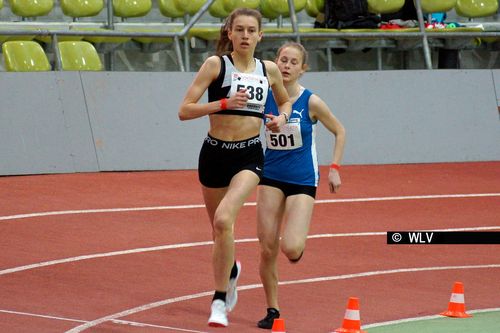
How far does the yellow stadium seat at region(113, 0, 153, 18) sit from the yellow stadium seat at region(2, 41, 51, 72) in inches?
119

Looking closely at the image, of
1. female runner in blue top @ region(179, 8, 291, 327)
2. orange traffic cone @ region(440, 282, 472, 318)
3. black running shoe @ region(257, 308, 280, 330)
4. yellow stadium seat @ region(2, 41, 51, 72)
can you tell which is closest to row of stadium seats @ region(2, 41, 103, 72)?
yellow stadium seat @ region(2, 41, 51, 72)

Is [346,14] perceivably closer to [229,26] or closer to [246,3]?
[246,3]

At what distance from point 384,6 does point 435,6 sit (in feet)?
4.08

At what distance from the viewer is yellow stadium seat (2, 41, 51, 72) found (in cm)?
1614

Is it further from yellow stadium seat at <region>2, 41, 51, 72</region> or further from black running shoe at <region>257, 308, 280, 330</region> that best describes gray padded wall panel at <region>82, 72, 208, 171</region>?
black running shoe at <region>257, 308, 280, 330</region>

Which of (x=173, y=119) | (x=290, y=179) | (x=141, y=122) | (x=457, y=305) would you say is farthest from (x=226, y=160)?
(x=173, y=119)

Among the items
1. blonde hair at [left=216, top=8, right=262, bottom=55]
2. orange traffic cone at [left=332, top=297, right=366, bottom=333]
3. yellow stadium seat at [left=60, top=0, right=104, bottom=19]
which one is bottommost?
orange traffic cone at [left=332, top=297, right=366, bottom=333]

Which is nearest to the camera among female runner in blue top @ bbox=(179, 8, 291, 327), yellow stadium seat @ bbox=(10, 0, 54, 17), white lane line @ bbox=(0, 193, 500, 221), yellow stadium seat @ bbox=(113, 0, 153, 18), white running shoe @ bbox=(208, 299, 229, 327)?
white running shoe @ bbox=(208, 299, 229, 327)

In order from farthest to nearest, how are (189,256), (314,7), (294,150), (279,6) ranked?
1. (314,7)
2. (279,6)
3. (189,256)
4. (294,150)

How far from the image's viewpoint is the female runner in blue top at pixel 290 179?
865 cm

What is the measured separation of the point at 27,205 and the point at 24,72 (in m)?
2.74

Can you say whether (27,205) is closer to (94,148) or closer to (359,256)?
(94,148)

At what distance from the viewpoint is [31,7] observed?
18.5 m

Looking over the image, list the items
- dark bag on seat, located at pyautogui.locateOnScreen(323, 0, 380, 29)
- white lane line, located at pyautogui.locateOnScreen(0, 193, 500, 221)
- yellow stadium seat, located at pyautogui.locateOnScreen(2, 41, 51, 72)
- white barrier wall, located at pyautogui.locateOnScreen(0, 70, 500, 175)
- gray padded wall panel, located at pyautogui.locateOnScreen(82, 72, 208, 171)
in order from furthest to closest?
dark bag on seat, located at pyautogui.locateOnScreen(323, 0, 380, 29) < yellow stadium seat, located at pyautogui.locateOnScreen(2, 41, 51, 72) < gray padded wall panel, located at pyautogui.locateOnScreen(82, 72, 208, 171) < white barrier wall, located at pyautogui.locateOnScreen(0, 70, 500, 175) < white lane line, located at pyautogui.locateOnScreen(0, 193, 500, 221)
